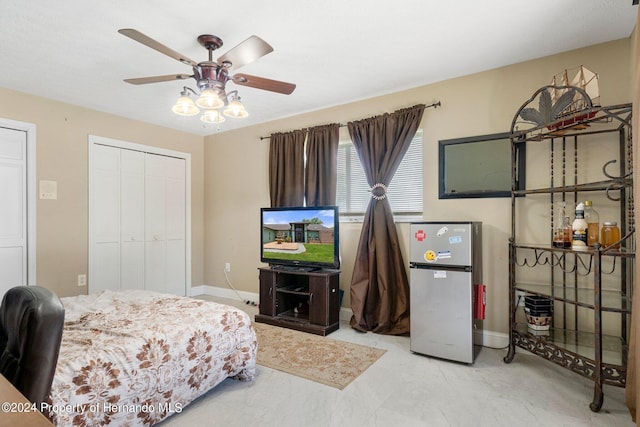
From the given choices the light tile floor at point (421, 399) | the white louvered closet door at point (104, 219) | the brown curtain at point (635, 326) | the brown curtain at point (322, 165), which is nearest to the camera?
the brown curtain at point (635, 326)

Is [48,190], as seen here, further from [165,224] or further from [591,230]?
[591,230]

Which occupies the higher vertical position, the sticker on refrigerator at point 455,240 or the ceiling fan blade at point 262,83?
the ceiling fan blade at point 262,83

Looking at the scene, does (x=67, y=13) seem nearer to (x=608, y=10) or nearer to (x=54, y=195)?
(x=54, y=195)

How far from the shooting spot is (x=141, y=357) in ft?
5.91

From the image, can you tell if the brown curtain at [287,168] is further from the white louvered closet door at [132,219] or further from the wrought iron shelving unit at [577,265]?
the wrought iron shelving unit at [577,265]

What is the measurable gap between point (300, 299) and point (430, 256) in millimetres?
1805

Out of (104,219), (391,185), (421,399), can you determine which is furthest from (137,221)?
(421,399)

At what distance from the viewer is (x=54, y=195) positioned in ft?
12.2

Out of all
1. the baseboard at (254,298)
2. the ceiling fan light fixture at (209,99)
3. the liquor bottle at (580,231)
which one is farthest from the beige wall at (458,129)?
the ceiling fan light fixture at (209,99)

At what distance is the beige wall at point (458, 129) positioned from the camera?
271cm

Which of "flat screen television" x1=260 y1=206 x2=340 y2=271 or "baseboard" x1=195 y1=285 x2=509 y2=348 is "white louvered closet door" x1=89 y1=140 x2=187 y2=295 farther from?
"flat screen television" x1=260 y1=206 x2=340 y2=271

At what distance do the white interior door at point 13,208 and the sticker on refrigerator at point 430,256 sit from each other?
4.03 meters

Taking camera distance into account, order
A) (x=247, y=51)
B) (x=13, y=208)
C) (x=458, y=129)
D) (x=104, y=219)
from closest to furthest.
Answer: (x=247, y=51), (x=458, y=129), (x=13, y=208), (x=104, y=219)

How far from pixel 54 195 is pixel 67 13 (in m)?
2.27
